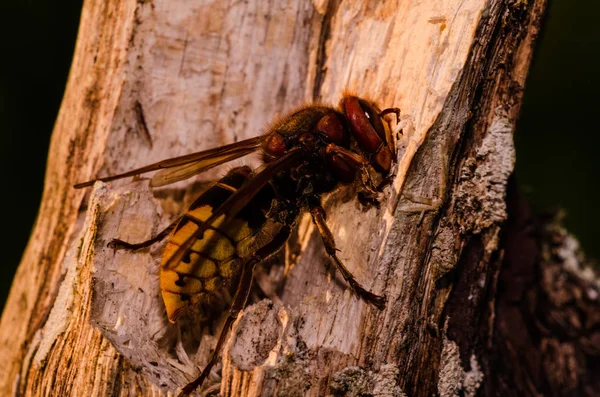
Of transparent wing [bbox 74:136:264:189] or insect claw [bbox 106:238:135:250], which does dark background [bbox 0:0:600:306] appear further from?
insect claw [bbox 106:238:135:250]

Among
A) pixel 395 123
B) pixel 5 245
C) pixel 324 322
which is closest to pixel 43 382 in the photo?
pixel 324 322

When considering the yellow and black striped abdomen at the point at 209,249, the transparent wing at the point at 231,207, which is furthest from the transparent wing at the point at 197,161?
the transparent wing at the point at 231,207

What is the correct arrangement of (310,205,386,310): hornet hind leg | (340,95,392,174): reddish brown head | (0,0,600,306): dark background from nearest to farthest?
(310,205,386,310): hornet hind leg
(340,95,392,174): reddish brown head
(0,0,600,306): dark background

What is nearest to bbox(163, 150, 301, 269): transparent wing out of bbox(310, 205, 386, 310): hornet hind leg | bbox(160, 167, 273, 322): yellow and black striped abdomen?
bbox(160, 167, 273, 322): yellow and black striped abdomen

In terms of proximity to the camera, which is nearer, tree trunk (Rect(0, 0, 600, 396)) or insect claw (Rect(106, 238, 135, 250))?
tree trunk (Rect(0, 0, 600, 396))

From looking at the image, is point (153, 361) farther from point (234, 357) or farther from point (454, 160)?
point (454, 160)

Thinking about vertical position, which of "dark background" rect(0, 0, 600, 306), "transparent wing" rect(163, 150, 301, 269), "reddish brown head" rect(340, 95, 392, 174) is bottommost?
"transparent wing" rect(163, 150, 301, 269)
